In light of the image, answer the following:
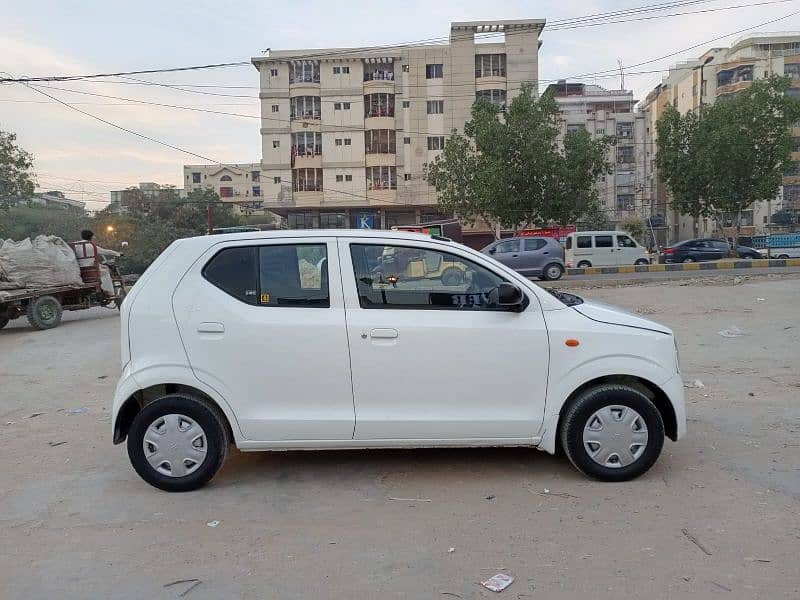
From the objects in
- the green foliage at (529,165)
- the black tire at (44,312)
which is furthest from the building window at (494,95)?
the black tire at (44,312)

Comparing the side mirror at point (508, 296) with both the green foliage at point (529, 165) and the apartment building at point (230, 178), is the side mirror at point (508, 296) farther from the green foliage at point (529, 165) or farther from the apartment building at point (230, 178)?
the apartment building at point (230, 178)

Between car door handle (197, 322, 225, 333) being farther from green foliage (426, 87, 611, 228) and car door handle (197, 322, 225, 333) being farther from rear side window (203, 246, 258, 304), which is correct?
green foliage (426, 87, 611, 228)

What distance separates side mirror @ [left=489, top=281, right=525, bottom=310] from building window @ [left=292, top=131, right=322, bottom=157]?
158ft

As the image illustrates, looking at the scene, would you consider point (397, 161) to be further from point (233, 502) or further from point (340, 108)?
point (233, 502)

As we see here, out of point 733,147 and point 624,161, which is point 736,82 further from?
point 733,147

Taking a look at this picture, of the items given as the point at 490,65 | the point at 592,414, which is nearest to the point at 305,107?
the point at 490,65

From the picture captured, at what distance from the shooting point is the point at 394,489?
464cm

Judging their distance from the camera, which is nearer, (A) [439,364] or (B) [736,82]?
(A) [439,364]

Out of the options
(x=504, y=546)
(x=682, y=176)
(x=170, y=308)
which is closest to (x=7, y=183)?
(x=170, y=308)

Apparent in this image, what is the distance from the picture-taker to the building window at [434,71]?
50.0m

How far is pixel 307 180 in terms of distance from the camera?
2015 inches

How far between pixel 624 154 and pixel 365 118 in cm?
3442

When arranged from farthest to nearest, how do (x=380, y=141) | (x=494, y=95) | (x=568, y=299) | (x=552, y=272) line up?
(x=380, y=141)
(x=494, y=95)
(x=552, y=272)
(x=568, y=299)

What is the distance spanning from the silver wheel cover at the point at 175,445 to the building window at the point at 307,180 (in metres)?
47.4
